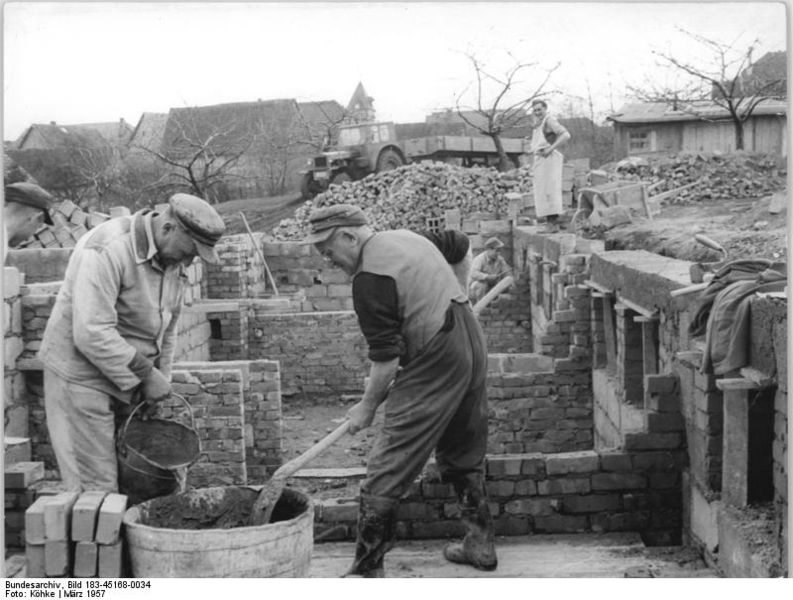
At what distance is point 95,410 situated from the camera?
5262 millimetres

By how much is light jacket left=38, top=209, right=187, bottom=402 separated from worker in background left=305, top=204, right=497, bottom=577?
92 cm

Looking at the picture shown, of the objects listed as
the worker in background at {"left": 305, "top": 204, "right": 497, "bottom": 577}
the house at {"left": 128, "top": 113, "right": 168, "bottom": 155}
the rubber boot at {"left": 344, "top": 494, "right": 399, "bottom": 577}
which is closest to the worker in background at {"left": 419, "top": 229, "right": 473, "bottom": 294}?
the worker in background at {"left": 305, "top": 204, "right": 497, "bottom": 577}

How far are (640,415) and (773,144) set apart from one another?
53.3 feet

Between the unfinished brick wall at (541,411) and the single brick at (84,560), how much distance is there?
5.69m

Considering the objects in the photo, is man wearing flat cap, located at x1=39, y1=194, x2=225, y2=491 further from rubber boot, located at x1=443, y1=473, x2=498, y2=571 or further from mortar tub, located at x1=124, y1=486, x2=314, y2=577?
rubber boot, located at x1=443, y1=473, x2=498, y2=571

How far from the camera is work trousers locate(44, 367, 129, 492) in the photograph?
525 centimetres

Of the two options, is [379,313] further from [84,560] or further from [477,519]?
[84,560]

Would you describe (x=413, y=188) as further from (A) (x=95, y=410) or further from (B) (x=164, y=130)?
(A) (x=95, y=410)

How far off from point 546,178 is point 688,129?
922 centimetres

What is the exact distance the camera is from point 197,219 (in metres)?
5.07

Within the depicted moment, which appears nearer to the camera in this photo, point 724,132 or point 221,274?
point 221,274

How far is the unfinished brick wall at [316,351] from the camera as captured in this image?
14.1 m

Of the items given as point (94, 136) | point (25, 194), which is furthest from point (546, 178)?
point (94, 136)
